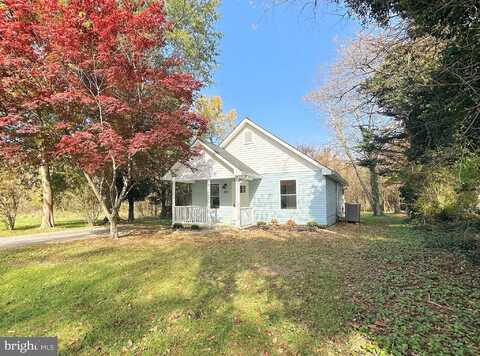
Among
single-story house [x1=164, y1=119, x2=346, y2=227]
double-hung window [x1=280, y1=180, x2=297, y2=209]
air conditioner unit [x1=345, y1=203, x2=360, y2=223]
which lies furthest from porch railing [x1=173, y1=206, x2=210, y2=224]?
air conditioner unit [x1=345, y1=203, x2=360, y2=223]

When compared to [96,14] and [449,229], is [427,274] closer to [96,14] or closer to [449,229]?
[449,229]

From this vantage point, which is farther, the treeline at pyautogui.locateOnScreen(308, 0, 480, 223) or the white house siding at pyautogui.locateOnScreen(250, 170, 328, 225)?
the white house siding at pyautogui.locateOnScreen(250, 170, 328, 225)

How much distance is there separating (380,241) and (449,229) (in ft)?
11.3

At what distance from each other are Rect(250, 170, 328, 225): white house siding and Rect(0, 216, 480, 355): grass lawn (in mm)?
5713

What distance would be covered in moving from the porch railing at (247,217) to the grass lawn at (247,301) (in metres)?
5.66

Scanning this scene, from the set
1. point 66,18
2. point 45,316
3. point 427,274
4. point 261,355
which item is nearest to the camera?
point 261,355

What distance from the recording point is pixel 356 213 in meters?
16.0

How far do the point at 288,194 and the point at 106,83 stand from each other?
9.68 m

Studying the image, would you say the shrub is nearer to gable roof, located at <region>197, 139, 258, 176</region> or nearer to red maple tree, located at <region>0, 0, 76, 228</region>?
gable roof, located at <region>197, 139, 258, 176</region>

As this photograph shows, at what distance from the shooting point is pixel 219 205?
1495 cm

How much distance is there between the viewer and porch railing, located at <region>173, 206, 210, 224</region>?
13274 millimetres

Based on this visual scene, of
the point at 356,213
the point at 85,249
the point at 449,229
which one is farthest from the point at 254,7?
the point at 356,213

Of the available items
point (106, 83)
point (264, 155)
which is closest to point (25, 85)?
point (106, 83)

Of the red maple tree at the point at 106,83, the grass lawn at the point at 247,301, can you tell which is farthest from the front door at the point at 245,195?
the grass lawn at the point at 247,301
